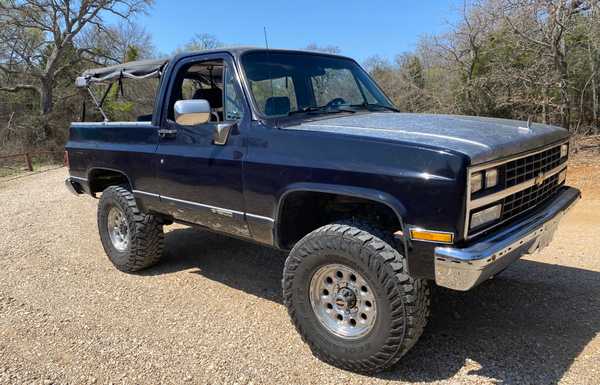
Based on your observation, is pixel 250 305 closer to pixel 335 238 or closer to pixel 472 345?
pixel 335 238

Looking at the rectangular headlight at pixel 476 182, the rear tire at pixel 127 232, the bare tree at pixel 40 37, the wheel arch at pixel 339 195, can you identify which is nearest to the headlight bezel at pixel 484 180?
the rectangular headlight at pixel 476 182

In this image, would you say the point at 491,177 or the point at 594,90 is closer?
the point at 491,177

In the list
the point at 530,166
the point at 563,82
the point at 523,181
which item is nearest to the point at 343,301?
the point at 523,181

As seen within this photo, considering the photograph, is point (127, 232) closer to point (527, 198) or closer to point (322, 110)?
point (322, 110)

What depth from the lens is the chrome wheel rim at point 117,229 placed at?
520 cm

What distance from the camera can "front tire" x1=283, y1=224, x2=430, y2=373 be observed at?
9.39 ft

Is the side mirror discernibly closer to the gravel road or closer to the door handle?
the door handle

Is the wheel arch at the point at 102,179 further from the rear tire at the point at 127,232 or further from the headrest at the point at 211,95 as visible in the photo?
the headrest at the point at 211,95

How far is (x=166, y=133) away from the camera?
13.8ft

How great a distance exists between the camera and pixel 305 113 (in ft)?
12.4

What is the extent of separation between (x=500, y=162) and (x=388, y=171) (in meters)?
0.68

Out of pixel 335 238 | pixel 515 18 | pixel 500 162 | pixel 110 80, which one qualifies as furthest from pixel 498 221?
pixel 515 18

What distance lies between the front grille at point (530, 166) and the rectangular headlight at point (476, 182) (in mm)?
313

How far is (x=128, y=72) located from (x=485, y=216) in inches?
158
